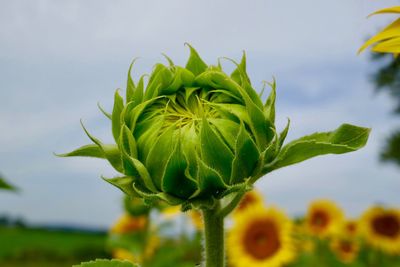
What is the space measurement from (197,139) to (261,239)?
236 cm

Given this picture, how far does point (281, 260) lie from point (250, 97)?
7.15ft

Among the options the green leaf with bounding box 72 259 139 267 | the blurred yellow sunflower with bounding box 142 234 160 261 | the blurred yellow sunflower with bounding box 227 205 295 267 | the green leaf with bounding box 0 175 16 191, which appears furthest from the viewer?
the blurred yellow sunflower with bounding box 142 234 160 261

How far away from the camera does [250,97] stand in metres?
1.08

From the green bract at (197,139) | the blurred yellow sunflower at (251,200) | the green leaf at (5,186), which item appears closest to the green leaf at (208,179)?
the green bract at (197,139)

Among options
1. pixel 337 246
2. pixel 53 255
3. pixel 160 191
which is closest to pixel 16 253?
pixel 53 255

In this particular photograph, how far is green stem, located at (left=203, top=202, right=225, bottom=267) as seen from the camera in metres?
1.07

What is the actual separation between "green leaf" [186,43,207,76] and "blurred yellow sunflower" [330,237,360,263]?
2.78m

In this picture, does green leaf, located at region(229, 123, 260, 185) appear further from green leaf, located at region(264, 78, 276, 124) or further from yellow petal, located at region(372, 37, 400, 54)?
yellow petal, located at region(372, 37, 400, 54)

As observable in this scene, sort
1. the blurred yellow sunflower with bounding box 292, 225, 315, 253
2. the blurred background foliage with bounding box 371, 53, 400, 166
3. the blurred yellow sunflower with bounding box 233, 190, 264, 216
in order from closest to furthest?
the blurred yellow sunflower with bounding box 292, 225, 315, 253 → the blurred yellow sunflower with bounding box 233, 190, 264, 216 → the blurred background foliage with bounding box 371, 53, 400, 166

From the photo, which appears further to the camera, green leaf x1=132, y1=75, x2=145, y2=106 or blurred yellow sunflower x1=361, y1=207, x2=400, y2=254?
blurred yellow sunflower x1=361, y1=207, x2=400, y2=254

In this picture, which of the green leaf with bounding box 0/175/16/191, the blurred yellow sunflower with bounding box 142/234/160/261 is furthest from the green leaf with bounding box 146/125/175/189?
the blurred yellow sunflower with bounding box 142/234/160/261

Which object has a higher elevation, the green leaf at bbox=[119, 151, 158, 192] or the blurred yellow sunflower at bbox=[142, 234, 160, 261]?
the blurred yellow sunflower at bbox=[142, 234, 160, 261]

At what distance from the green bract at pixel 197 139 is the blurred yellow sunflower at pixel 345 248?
2.77 metres

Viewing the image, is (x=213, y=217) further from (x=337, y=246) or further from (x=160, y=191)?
(x=337, y=246)
